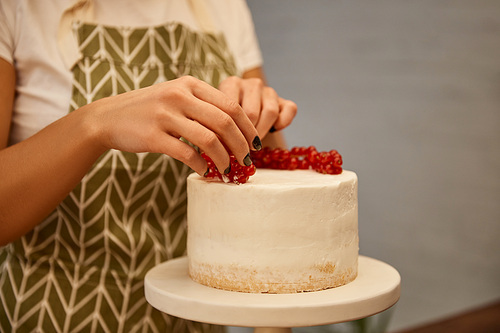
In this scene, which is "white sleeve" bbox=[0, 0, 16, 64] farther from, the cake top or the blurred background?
the blurred background

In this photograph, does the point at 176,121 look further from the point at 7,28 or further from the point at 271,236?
the point at 7,28

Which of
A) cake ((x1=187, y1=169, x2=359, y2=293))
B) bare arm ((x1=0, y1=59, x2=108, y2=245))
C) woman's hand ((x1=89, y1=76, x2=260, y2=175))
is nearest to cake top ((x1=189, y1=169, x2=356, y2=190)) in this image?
cake ((x1=187, y1=169, x2=359, y2=293))

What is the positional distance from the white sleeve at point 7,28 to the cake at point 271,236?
434mm

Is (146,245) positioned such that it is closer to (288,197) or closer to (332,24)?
(288,197)

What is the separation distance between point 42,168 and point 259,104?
0.41 metres

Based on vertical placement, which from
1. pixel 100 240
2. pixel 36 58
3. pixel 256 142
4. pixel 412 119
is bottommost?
pixel 412 119

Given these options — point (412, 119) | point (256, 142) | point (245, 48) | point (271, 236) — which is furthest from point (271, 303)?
point (412, 119)

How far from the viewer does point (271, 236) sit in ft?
2.87

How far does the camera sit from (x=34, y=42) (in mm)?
1041

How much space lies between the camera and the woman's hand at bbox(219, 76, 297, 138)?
1.03 metres

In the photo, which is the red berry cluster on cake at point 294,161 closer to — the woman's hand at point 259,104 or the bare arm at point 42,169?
the woman's hand at point 259,104

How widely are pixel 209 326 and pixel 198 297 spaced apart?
0.46 m

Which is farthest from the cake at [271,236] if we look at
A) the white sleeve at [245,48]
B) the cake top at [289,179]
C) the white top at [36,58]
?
the white sleeve at [245,48]

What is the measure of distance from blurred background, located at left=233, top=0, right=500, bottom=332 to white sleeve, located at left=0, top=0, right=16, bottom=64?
2.08m
